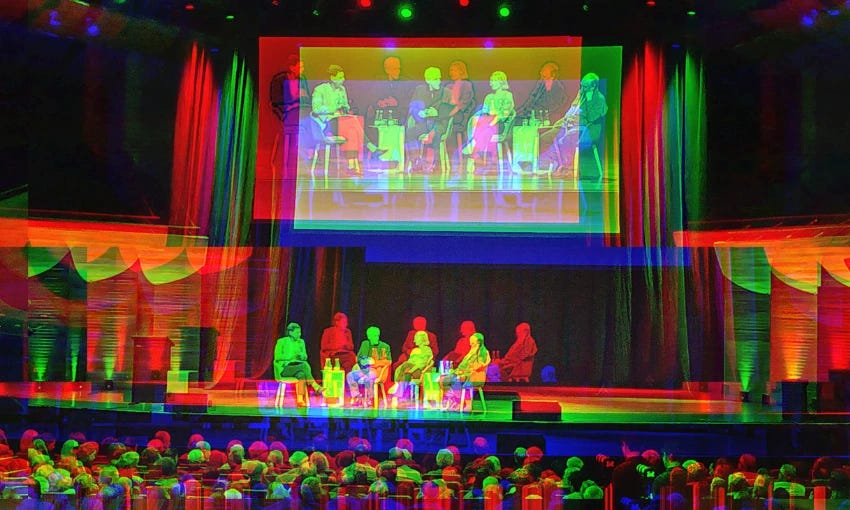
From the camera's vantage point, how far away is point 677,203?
9008 millimetres

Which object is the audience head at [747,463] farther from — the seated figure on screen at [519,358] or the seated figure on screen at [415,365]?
the seated figure on screen at [519,358]

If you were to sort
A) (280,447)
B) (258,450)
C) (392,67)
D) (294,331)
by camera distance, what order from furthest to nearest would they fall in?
(392,67) < (294,331) < (280,447) < (258,450)

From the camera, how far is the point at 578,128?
8.76 m

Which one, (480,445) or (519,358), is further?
(519,358)

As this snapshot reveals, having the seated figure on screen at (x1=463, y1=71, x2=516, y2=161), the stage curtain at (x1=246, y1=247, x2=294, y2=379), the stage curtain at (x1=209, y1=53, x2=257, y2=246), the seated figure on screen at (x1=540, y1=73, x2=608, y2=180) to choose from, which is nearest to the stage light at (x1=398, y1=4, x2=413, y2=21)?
the seated figure on screen at (x1=463, y1=71, x2=516, y2=161)

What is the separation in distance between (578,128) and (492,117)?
0.82m

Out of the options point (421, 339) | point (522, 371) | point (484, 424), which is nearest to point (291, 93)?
point (421, 339)

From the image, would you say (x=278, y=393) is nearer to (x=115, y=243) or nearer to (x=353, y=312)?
(x=353, y=312)

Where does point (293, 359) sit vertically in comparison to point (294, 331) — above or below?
below

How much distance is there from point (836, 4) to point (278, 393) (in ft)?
19.7

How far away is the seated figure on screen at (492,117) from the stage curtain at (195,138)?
8.31 feet

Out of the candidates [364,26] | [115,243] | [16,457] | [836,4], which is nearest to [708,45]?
[836,4]

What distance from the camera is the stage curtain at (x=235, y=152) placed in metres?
9.07

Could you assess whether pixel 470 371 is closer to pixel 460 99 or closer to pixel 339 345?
pixel 339 345
